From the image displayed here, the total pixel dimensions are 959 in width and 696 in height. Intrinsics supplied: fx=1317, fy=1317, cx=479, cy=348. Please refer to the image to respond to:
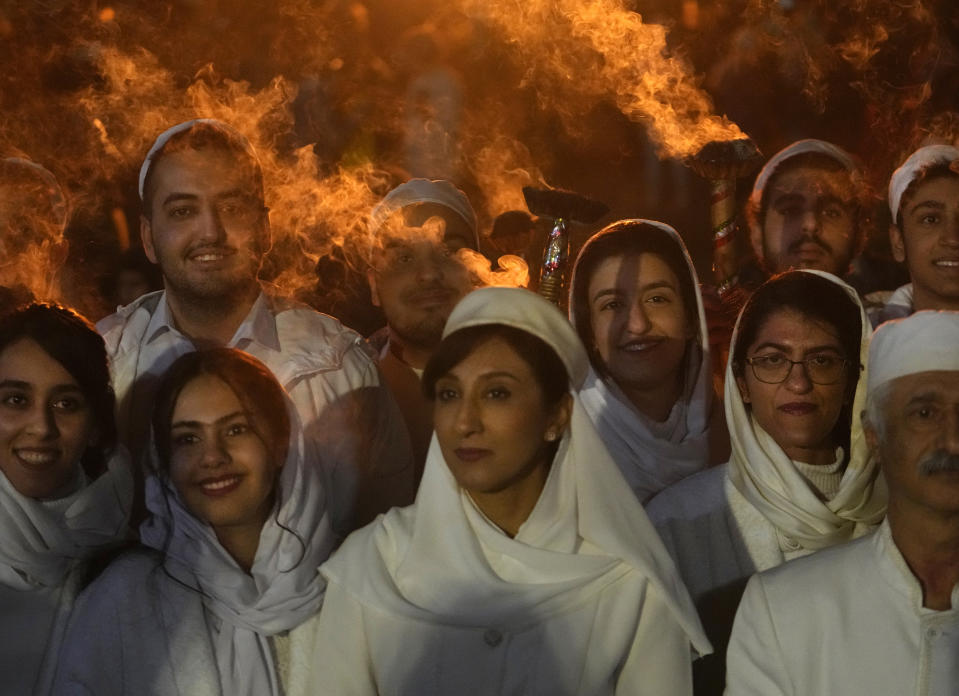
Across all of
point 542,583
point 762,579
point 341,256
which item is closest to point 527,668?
point 542,583

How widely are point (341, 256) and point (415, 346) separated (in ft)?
4.06

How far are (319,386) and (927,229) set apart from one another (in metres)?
2.70

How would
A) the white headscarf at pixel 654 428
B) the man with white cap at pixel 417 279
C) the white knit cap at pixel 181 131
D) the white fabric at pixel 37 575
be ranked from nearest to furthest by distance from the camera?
the white fabric at pixel 37 575 → the white headscarf at pixel 654 428 → the white knit cap at pixel 181 131 → the man with white cap at pixel 417 279

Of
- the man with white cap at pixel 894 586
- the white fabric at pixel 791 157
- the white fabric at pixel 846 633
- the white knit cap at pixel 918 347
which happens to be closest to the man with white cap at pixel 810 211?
the white fabric at pixel 791 157

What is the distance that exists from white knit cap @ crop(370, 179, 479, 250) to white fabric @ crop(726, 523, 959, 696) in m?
2.89

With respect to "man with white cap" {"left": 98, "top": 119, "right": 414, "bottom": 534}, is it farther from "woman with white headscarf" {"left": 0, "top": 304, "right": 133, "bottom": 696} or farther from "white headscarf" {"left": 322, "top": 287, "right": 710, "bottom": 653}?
"white headscarf" {"left": 322, "top": 287, "right": 710, "bottom": 653}

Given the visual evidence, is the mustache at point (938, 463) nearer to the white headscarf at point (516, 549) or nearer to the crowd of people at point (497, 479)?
the crowd of people at point (497, 479)

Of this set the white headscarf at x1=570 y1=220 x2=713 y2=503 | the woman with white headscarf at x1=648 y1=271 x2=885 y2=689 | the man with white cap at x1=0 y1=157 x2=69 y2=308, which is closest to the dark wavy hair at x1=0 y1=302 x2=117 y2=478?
the man with white cap at x1=0 y1=157 x2=69 y2=308

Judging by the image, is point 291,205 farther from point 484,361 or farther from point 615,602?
point 615,602

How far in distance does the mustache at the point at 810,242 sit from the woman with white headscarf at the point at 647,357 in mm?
770

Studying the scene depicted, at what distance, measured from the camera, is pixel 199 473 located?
458cm

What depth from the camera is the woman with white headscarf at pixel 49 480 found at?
455 centimetres

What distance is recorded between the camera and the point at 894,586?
12.8 ft

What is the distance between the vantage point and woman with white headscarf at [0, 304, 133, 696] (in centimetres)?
455
